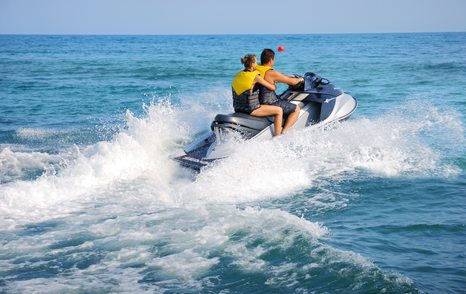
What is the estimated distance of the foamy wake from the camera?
660 centimetres

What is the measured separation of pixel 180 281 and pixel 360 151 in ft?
15.2

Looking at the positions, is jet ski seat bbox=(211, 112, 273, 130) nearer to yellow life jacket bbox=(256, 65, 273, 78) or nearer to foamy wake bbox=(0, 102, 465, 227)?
foamy wake bbox=(0, 102, 465, 227)

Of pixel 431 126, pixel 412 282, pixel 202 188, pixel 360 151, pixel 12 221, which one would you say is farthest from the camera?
pixel 431 126

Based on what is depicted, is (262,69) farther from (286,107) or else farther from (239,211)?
(239,211)

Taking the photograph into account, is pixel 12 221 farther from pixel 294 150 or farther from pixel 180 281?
pixel 294 150

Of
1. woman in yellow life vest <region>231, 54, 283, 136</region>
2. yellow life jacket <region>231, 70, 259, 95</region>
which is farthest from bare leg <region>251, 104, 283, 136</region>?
yellow life jacket <region>231, 70, 259, 95</region>

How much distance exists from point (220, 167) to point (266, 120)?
1.23 metres

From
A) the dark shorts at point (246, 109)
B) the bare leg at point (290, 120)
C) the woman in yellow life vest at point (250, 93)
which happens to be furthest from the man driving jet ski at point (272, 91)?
the dark shorts at point (246, 109)

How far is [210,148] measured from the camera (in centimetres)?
748

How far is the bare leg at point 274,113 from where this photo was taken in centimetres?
773

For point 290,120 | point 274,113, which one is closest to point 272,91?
point 274,113

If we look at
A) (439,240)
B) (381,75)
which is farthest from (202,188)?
(381,75)

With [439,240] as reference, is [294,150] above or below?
above

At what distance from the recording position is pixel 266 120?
7.91 meters
